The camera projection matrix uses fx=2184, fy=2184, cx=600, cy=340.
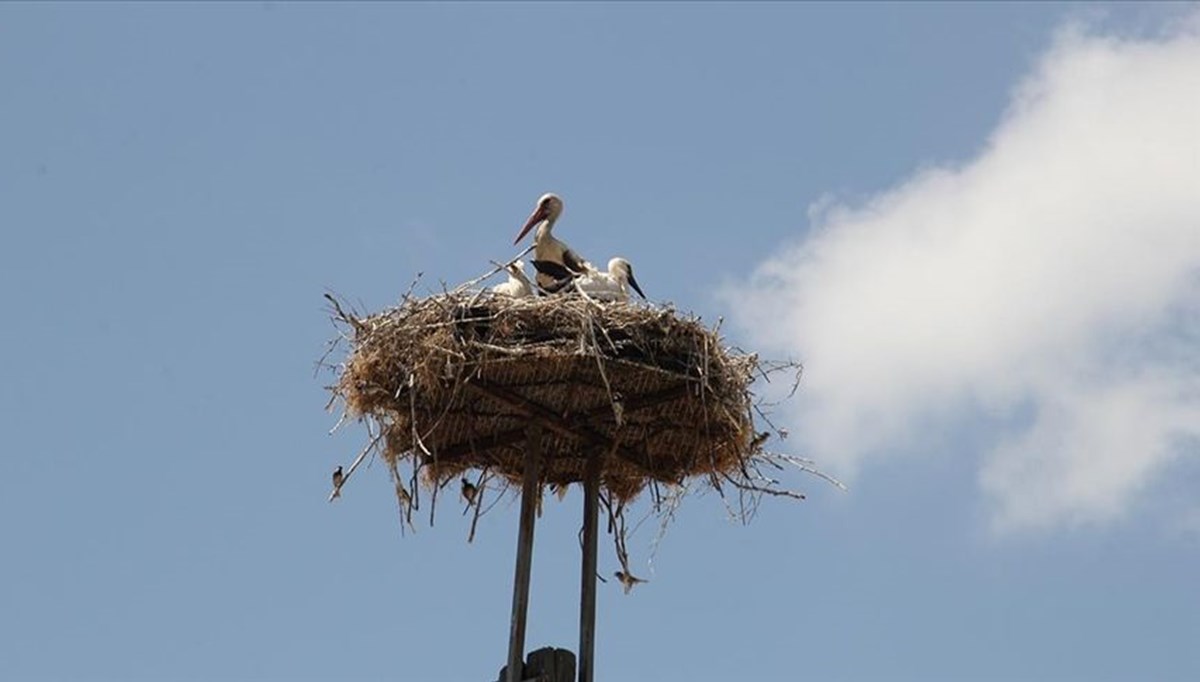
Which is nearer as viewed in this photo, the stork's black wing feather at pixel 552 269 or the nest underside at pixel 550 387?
the nest underside at pixel 550 387

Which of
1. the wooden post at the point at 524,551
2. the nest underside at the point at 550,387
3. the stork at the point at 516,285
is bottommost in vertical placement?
the wooden post at the point at 524,551

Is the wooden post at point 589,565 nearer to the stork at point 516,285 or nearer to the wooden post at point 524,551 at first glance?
the wooden post at point 524,551

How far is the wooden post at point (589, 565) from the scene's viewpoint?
893 centimetres

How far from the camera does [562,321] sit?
9.48m

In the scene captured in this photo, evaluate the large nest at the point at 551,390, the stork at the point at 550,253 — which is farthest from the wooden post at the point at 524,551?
the stork at the point at 550,253

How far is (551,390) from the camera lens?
9.55 metres

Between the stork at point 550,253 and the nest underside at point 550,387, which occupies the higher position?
the stork at point 550,253

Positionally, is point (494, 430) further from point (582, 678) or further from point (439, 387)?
point (582, 678)

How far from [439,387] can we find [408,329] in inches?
12.6

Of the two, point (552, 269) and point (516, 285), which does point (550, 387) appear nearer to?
point (516, 285)

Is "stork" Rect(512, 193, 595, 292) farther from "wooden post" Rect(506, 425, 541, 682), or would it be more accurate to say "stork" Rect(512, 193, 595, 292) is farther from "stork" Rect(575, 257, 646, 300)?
"wooden post" Rect(506, 425, 541, 682)

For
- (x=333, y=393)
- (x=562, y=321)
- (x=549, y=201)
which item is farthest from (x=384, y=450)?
(x=549, y=201)

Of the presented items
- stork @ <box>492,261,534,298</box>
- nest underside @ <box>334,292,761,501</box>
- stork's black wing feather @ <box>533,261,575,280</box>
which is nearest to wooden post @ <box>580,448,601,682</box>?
nest underside @ <box>334,292,761,501</box>

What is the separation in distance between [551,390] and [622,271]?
1.76 m
